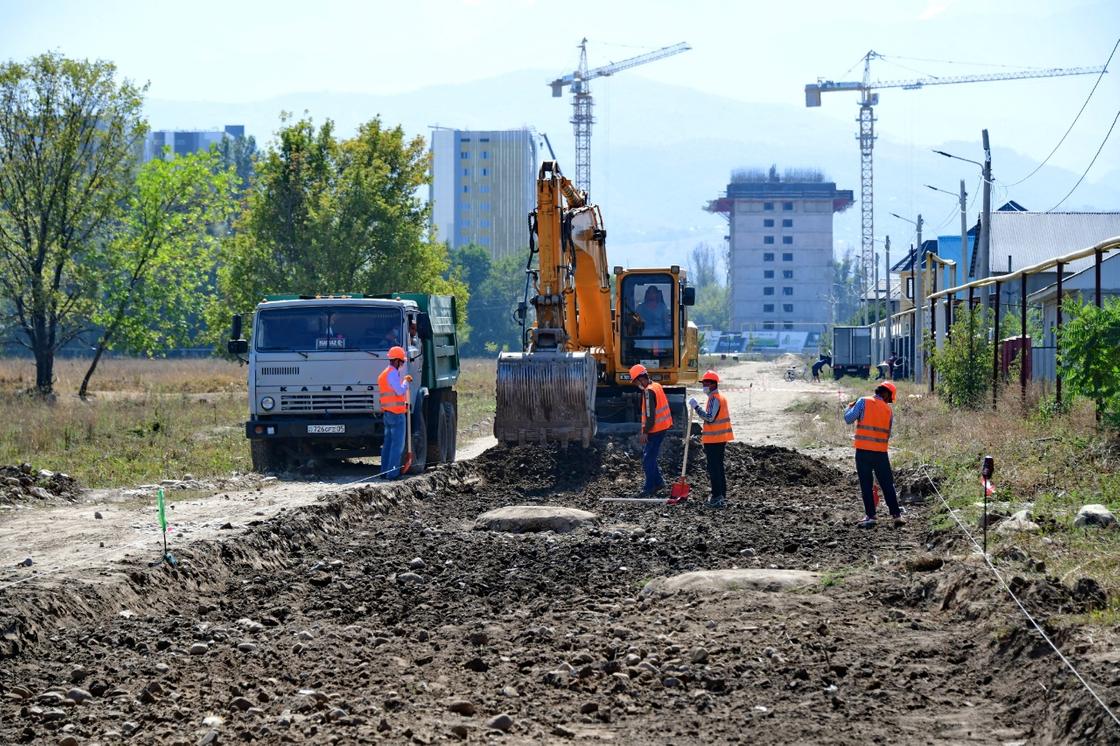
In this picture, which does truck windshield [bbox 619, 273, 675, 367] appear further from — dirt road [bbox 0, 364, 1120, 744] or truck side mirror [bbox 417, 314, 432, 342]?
dirt road [bbox 0, 364, 1120, 744]

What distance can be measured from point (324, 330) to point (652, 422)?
17.2ft

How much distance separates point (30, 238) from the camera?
39.2 meters

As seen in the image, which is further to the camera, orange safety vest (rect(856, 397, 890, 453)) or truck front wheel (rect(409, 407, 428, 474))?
truck front wheel (rect(409, 407, 428, 474))

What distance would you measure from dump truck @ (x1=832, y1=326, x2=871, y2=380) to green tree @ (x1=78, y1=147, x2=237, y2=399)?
37.3 meters

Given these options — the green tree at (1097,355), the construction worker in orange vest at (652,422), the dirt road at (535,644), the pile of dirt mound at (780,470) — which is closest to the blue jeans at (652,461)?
the construction worker in orange vest at (652,422)

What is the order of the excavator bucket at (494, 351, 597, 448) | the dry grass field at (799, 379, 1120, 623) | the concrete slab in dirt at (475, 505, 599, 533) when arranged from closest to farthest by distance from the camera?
the dry grass field at (799, 379, 1120, 623), the concrete slab in dirt at (475, 505, 599, 533), the excavator bucket at (494, 351, 597, 448)

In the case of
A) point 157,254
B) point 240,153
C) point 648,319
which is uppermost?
point 240,153

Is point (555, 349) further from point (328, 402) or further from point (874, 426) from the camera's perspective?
point (874, 426)

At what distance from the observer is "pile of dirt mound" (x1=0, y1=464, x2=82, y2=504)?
54.8ft

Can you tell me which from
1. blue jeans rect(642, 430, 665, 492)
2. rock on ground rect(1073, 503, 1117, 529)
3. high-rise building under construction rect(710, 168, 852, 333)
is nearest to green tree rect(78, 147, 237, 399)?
blue jeans rect(642, 430, 665, 492)

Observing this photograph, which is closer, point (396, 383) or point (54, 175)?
point (396, 383)

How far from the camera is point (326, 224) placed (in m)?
39.9

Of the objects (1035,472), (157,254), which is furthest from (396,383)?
(157,254)

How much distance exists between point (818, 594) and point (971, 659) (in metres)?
2.01
